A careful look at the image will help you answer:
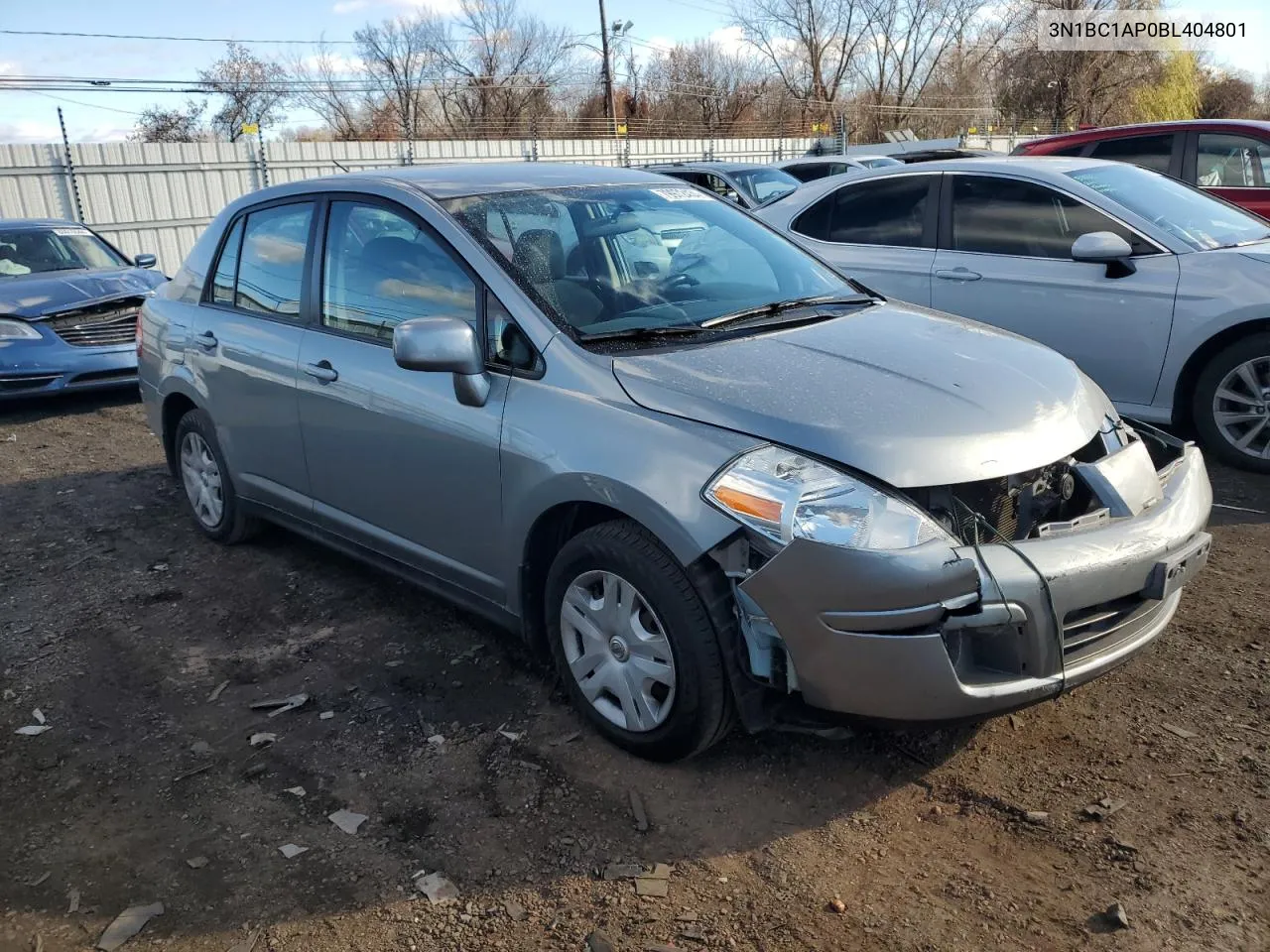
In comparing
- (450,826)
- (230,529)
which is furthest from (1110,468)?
(230,529)

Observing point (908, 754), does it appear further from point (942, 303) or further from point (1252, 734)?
point (942, 303)

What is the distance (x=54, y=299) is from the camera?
8445 mm

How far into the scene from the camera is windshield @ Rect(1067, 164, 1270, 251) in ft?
18.7

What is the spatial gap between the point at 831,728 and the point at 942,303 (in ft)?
12.6

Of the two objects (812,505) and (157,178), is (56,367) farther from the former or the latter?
(157,178)

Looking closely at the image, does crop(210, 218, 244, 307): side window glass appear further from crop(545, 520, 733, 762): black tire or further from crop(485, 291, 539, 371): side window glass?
crop(545, 520, 733, 762): black tire

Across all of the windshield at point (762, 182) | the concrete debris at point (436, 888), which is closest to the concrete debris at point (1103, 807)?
the concrete debris at point (436, 888)

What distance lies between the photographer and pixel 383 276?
153 inches

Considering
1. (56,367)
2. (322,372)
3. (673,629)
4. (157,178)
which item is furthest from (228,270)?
(157,178)

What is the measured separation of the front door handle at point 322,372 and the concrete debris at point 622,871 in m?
2.18

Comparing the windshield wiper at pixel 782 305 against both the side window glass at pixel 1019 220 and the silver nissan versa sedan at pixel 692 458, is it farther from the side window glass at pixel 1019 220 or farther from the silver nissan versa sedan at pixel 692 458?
the side window glass at pixel 1019 220

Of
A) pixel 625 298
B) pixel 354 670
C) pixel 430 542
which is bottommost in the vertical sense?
pixel 354 670

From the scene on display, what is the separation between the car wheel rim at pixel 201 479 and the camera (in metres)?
5.16

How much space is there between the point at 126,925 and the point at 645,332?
2202 mm
